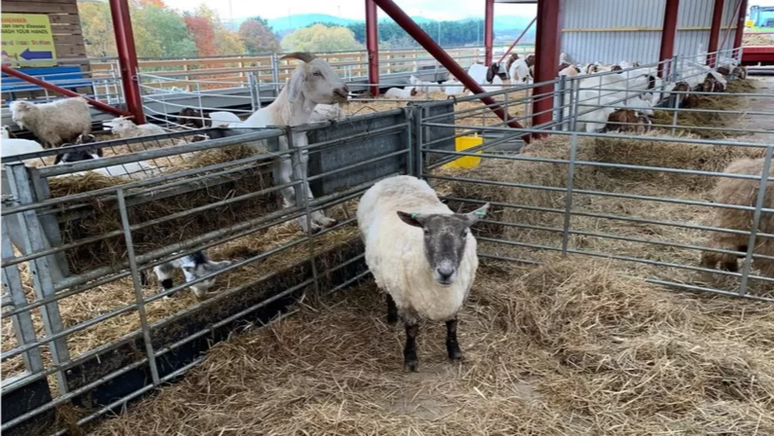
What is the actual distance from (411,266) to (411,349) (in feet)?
2.16

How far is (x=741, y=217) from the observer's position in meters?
4.43

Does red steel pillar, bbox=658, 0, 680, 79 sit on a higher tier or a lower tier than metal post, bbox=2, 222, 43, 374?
higher

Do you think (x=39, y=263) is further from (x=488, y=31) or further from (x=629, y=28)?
(x=629, y=28)

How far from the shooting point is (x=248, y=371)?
3.72 metres

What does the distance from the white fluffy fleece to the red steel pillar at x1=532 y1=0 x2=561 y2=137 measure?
14.2 ft

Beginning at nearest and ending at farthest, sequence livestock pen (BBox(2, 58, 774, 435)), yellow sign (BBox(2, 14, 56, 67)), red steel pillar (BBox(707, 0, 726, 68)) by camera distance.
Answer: livestock pen (BBox(2, 58, 774, 435))
yellow sign (BBox(2, 14, 56, 67))
red steel pillar (BBox(707, 0, 726, 68))

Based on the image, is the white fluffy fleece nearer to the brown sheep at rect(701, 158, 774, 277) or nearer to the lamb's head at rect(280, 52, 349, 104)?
the lamb's head at rect(280, 52, 349, 104)

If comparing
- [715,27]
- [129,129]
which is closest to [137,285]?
[129,129]

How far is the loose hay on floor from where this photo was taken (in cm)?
316

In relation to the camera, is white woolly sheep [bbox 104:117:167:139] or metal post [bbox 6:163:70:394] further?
white woolly sheep [bbox 104:117:167:139]

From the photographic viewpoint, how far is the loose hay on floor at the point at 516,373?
10.4ft

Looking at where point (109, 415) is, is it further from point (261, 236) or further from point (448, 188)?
point (448, 188)

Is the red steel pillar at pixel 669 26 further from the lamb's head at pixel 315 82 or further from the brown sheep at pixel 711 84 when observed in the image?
the lamb's head at pixel 315 82

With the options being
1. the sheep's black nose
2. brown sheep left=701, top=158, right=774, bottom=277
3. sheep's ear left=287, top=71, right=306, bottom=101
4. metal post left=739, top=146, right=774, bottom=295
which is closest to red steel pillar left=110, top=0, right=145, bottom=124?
sheep's ear left=287, top=71, right=306, bottom=101
